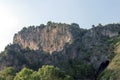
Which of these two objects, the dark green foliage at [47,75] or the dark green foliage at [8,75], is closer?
the dark green foliage at [47,75]

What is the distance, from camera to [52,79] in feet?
385

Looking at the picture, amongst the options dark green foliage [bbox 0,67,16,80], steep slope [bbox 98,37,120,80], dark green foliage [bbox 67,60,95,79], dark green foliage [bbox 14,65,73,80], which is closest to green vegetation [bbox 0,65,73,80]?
dark green foliage [bbox 14,65,73,80]

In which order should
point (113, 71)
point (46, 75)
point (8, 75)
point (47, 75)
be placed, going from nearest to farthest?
1. point (47, 75)
2. point (46, 75)
3. point (8, 75)
4. point (113, 71)

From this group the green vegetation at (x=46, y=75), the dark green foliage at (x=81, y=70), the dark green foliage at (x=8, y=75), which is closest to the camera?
the green vegetation at (x=46, y=75)

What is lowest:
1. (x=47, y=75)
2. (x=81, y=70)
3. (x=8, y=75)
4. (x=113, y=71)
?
(x=113, y=71)

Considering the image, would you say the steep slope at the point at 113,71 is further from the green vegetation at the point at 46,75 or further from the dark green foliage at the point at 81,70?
the green vegetation at the point at 46,75

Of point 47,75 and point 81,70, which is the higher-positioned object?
point 47,75

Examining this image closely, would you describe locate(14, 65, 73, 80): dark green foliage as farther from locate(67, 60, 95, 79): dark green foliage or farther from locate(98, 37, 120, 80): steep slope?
locate(67, 60, 95, 79): dark green foliage

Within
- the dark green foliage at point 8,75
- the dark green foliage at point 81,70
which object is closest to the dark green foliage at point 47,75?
the dark green foliage at point 8,75

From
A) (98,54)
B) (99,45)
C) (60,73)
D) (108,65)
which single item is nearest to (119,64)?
(108,65)

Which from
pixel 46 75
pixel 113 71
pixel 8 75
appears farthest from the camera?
pixel 113 71

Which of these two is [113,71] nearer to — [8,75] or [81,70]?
[81,70]

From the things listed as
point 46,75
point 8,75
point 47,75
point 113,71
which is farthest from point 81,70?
point 47,75

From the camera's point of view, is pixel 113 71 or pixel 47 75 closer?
pixel 47 75
